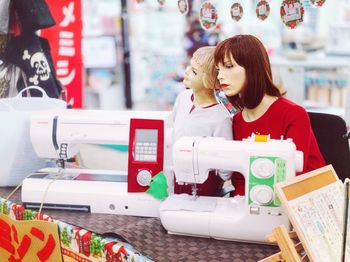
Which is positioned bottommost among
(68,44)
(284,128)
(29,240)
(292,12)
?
(29,240)

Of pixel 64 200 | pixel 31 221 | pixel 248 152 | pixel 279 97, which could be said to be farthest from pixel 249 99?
pixel 31 221

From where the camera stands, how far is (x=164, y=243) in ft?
5.51

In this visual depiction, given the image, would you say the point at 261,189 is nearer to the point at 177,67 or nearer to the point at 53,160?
the point at 53,160

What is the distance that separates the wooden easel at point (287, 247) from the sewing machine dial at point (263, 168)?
250 mm

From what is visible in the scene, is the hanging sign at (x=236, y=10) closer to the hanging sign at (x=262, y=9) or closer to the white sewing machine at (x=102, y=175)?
the hanging sign at (x=262, y=9)

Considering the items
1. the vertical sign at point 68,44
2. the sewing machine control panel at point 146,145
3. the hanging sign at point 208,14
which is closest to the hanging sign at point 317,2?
the hanging sign at point 208,14

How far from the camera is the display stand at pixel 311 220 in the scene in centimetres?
135

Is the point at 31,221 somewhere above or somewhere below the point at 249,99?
below

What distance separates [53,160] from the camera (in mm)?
2182

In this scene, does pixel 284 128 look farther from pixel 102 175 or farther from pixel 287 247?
pixel 102 175

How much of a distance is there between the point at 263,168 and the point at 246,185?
0.08 m

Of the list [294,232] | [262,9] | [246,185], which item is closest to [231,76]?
[246,185]

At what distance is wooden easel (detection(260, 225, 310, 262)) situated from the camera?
1.35 m

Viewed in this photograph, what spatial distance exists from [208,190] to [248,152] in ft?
1.23
